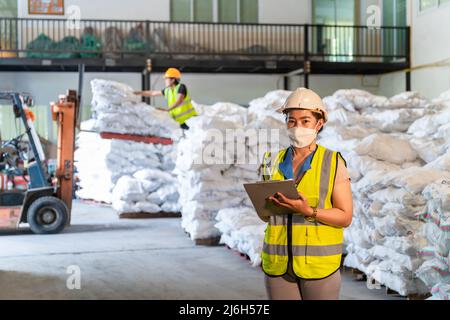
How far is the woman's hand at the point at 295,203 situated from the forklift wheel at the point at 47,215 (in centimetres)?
675

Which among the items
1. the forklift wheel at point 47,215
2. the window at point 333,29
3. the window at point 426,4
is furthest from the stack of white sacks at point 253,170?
the window at point 333,29

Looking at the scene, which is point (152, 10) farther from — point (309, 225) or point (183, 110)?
point (309, 225)

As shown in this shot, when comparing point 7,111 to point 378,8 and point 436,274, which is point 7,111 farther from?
point 436,274

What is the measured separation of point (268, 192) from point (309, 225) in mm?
249

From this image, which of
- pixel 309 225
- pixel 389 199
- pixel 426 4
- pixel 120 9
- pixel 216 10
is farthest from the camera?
pixel 216 10

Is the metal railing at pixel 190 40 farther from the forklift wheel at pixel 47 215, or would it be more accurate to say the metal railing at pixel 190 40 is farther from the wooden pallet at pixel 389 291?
the wooden pallet at pixel 389 291

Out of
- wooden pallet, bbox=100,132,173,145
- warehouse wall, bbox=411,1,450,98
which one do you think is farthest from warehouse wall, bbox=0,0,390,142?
wooden pallet, bbox=100,132,173,145

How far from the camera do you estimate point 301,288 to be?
3.01 meters

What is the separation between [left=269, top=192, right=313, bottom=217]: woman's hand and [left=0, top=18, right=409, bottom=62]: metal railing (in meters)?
12.0

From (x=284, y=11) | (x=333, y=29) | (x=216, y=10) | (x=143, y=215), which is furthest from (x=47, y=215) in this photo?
(x=333, y=29)

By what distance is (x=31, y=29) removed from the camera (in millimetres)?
16094

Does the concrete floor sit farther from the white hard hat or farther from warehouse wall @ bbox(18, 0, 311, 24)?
warehouse wall @ bbox(18, 0, 311, 24)
